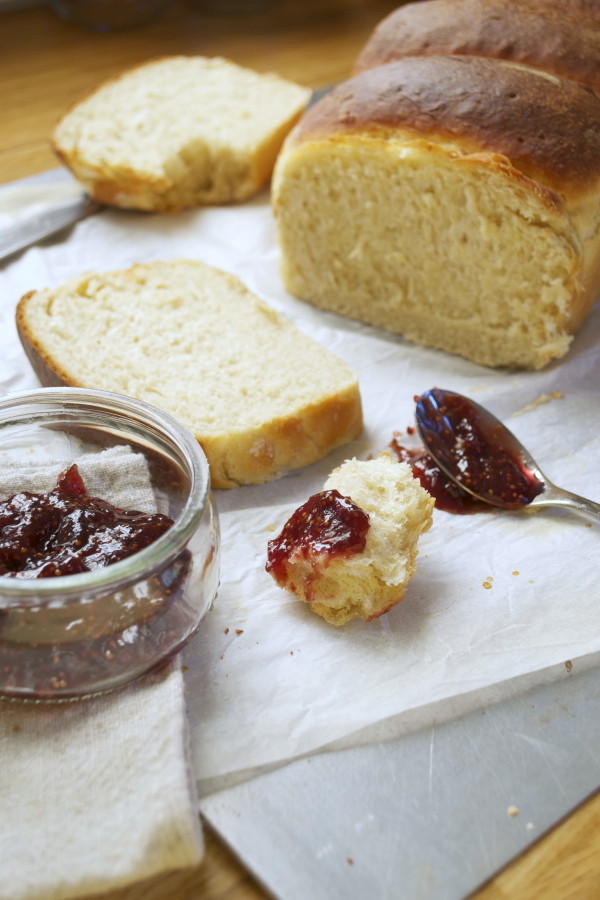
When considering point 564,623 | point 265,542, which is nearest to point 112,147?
point 265,542

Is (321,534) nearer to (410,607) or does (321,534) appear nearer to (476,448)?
(410,607)

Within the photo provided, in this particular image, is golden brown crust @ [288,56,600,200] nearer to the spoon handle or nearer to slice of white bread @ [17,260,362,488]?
slice of white bread @ [17,260,362,488]

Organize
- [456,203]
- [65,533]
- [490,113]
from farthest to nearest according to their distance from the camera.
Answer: [456,203] < [490,113] < [65,533]

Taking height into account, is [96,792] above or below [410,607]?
above

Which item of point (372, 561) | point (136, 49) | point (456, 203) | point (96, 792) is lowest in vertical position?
point (96, 792)

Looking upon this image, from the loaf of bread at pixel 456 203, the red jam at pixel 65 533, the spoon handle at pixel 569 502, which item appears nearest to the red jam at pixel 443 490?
the spoon handle at pixel 569 502

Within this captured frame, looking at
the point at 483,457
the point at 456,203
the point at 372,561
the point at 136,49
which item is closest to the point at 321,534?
the point at 372,561

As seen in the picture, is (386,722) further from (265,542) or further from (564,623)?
(265,542)

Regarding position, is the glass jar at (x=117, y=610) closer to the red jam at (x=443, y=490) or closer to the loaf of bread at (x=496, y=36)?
the red jam at (x=443, y=490)
